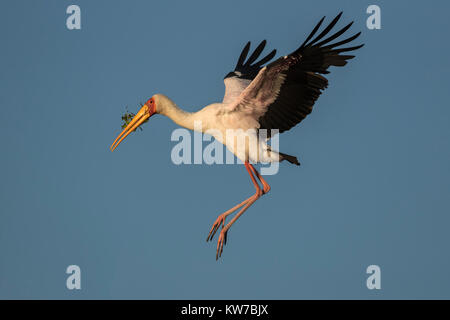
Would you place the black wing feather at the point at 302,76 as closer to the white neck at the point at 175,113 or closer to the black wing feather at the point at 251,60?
the white neck at the point at 175,113

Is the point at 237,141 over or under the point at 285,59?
under

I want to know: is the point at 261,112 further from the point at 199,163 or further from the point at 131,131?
the point at 131,131

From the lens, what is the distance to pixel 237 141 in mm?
13898

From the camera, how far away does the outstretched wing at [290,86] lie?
42.4ft

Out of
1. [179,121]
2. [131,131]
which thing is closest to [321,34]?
[179,121]

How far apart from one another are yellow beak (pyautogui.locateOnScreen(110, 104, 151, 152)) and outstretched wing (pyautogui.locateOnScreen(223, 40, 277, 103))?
191cm

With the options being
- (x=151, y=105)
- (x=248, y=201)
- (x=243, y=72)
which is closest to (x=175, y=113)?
(x=151, y=105)

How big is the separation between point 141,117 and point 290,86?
9.94 feet

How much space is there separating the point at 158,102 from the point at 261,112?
1977 millimetres

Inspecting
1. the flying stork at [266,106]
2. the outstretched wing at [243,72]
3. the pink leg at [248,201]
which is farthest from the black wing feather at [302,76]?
the outstretched wing at [243,72]

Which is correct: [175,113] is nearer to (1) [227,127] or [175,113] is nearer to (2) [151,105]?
(2) [151,105]

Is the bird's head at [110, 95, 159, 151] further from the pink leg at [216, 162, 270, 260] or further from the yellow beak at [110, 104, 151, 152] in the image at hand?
the pink leg at [216, 162, 270, 260]

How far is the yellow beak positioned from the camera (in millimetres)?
14430

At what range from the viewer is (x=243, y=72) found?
16.7 m
